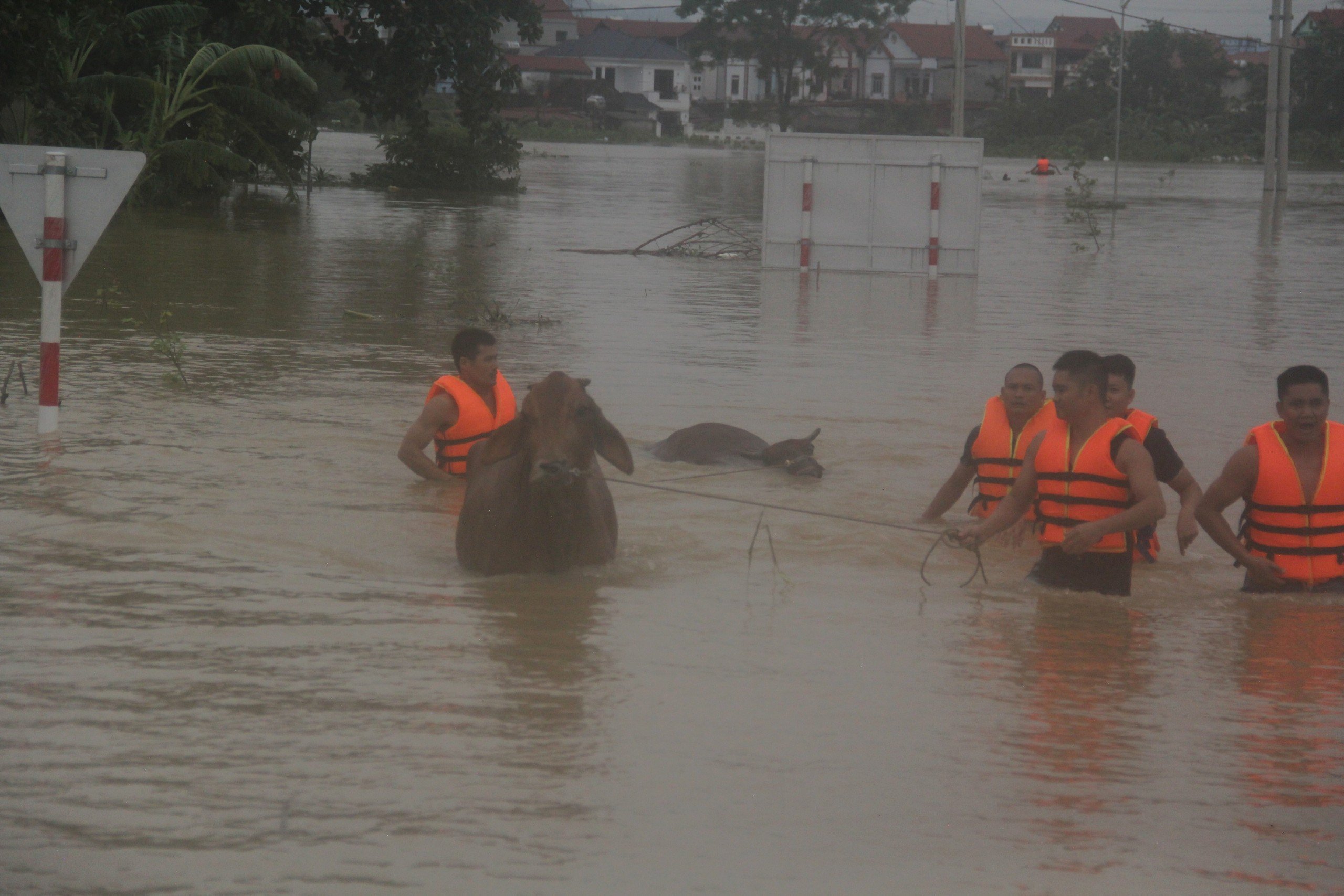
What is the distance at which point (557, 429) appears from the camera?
657cm

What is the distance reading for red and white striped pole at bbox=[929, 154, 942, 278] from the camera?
22.1 metres

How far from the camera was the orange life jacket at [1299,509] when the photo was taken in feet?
23.4

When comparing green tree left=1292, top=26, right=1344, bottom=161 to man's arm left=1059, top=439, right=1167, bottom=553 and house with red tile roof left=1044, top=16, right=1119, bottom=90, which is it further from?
man's arm left=1059, top=439, right=1167, bottom=553

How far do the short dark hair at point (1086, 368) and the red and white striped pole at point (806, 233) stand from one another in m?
15.7

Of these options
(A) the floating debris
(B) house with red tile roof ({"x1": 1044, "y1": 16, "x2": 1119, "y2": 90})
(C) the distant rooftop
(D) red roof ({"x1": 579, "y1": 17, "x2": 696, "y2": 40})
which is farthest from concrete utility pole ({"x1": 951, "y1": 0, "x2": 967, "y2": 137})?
(D) red roof ({"x1": 579, "y1": 17, "x2": 696, "y2": 40})

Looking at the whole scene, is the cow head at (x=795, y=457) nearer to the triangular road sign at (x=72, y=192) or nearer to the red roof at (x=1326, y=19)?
the triangular road sign at (x=72, y=192)

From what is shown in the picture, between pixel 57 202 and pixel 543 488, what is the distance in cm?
385

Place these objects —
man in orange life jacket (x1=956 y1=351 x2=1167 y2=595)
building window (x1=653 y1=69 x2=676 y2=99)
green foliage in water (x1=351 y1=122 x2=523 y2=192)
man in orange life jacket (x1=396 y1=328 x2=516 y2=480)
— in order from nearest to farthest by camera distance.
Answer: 1. man in orange life jacket (x1=956 y1=351 x2=1167 y2=595)
2. man in orange life jacket (x1=396 y1=328 x2=516 y2=480)
3. green foliage in water (x1=351 y1=122 x2=523 y2=192)
4. building window (x1=653 y1=69 x2=676 y2=99)

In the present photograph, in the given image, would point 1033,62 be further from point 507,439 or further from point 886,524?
point 507,439

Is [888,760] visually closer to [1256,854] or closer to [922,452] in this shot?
[1256,854]

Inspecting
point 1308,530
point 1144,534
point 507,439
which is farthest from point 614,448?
point 1308,530

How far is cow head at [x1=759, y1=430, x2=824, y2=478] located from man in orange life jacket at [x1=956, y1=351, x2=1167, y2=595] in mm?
2474

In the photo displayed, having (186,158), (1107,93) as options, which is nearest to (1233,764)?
(186,158)

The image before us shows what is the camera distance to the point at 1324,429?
7203mm
